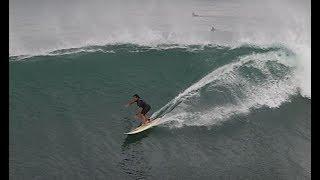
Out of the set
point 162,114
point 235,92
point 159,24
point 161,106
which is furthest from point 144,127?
Answer: point 159,24

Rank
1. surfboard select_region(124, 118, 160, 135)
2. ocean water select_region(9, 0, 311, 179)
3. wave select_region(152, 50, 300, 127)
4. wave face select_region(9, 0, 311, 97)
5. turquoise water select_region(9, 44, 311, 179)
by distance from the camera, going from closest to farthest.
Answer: turquoise water select_region(9, 44, 311, 179) → ocean water select_region(9, 0, 311, 179) → surfboard select_region(124, 118, 160, 135) → wave select_region(152, 50, 300, 127) → wave face select_region(9, 0, 311, 97)

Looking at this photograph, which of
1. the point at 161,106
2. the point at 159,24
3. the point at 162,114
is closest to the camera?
the point at 162,114

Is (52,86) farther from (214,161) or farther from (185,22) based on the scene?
(185,22)

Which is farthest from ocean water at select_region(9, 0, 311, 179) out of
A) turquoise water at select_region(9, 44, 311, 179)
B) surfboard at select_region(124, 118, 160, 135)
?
surfboard at select_region(124, 118, 160, 135)

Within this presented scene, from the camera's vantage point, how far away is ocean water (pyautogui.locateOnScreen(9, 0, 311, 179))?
49.9 ft

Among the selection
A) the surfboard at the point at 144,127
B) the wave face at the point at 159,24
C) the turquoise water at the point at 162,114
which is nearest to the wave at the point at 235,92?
the turquoise water at the point at 162,114

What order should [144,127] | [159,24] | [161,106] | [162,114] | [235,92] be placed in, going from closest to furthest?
[144,127], [162,114], [161,106], [235,92], [159,24]

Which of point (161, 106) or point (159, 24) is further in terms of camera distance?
point (159, 24)

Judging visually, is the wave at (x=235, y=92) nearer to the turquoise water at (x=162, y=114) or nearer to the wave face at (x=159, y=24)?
the turquoise water at (x=162, y=114)

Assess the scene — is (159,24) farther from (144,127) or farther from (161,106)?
(144,127)

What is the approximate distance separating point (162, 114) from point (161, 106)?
95 cm

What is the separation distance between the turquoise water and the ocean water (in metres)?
0.05

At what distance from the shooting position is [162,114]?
18641mm

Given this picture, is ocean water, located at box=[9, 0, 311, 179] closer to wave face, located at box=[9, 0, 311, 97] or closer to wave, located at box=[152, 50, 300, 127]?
wave, located at box=[152, 50, 300, 127]
